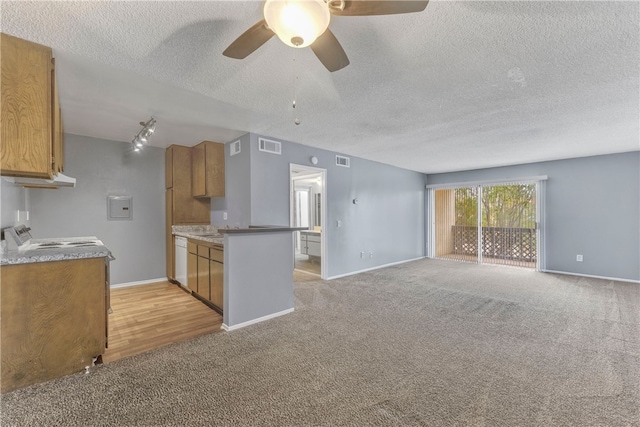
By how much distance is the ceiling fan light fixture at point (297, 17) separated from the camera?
1191 mm

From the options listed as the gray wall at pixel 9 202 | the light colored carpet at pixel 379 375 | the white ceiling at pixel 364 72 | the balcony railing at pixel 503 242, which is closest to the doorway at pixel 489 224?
the balcony railing at pixel 503 242

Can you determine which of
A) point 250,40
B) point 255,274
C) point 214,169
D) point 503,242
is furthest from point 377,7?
point 503,242

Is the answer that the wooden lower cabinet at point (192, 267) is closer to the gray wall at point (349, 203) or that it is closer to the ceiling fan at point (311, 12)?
the gray wall at point (349, 203)

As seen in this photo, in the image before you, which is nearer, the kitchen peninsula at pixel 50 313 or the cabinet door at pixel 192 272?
the kitchen peninsula at pixel 50 313

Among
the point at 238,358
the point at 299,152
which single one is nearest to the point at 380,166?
the point at 299,152

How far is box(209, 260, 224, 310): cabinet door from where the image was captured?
10.5 feet

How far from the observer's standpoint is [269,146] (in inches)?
167

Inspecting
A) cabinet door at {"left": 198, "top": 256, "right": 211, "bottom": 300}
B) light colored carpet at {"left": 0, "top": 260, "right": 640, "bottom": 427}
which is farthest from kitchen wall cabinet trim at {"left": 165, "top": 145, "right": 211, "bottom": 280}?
light colored carpet at {"left": 0, "top": 260, "right": 640, "bottom": 427}

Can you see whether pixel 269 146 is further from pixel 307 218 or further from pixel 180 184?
pixel 307 218

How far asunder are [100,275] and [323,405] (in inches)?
79.2

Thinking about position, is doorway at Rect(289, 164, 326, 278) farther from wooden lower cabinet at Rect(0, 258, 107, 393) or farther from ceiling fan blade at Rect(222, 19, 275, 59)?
ceiling fan blade at Rect(222, 19, 275, 59)

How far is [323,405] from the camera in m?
1.74

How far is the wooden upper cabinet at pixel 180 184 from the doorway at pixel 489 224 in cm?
622

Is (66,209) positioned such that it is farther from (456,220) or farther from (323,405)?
(456,220)
